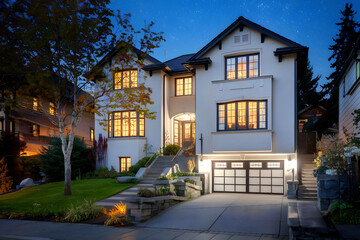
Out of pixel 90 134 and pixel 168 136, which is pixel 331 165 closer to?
pixel 168 136

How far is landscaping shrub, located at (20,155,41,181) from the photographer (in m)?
22.6

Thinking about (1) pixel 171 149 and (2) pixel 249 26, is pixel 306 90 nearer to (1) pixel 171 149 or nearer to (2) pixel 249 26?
(2) pixel 249 26

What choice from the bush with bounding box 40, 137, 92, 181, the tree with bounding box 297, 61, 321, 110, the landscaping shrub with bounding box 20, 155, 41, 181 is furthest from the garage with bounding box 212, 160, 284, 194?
the tree with bounding box 297, 61, 321, 110

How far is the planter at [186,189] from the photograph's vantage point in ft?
47.4

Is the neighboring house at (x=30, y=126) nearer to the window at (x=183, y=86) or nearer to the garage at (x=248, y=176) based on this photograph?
the window at (x=183, y=86)

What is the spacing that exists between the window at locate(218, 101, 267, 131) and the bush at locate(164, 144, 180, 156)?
169 inches

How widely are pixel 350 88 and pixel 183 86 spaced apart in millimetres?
10441

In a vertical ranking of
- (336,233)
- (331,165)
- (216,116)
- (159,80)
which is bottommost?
(336,233)

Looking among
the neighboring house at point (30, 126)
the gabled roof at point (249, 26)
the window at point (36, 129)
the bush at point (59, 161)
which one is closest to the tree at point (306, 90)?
the gabled roof at point (249, 26)

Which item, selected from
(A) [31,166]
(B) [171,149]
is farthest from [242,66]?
(A) [31,166]

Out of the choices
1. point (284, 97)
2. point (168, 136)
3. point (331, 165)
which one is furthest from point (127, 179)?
point (331, 165)

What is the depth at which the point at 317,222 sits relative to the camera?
7.58m

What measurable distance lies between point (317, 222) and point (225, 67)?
1161 cm

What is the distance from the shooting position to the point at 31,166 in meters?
23.3
